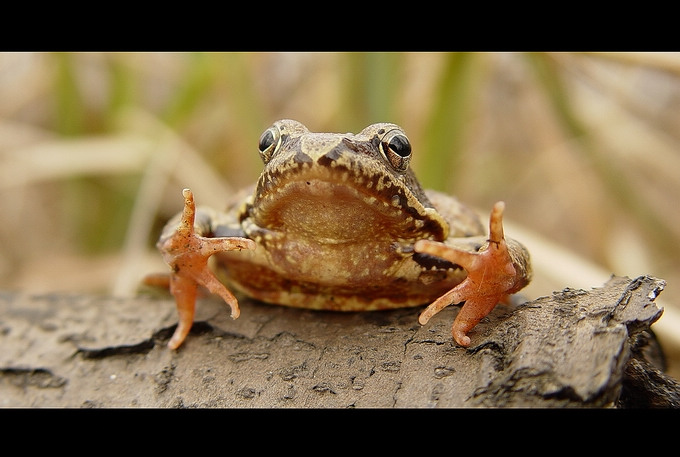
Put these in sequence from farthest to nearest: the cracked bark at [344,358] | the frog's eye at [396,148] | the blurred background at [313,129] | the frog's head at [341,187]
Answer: the blurred background at [313,129] < the frog's eye at [396,148] < the frog's head at [341,187] < the cracked bark at [344,358]

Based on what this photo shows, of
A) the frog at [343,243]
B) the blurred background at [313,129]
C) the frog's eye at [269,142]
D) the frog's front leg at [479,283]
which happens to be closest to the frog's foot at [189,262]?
the frog at [343,243]

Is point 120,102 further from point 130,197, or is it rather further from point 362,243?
point 362,243

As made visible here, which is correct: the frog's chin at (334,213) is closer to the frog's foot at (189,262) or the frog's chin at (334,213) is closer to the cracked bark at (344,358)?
the frog's foot at (189,262)

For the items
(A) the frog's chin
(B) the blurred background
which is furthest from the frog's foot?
(B) the blurred background

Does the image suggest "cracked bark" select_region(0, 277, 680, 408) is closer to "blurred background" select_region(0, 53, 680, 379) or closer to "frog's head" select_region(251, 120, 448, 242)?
"frog's head" select_region(251, 120, 448, 242)

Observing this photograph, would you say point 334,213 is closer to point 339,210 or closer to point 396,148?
point 339,210

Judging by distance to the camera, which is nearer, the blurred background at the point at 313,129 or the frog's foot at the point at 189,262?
the frog's foot at the point at 189,262

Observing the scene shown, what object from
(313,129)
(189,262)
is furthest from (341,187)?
(313,129)

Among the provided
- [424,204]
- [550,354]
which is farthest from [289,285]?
[550,354]
